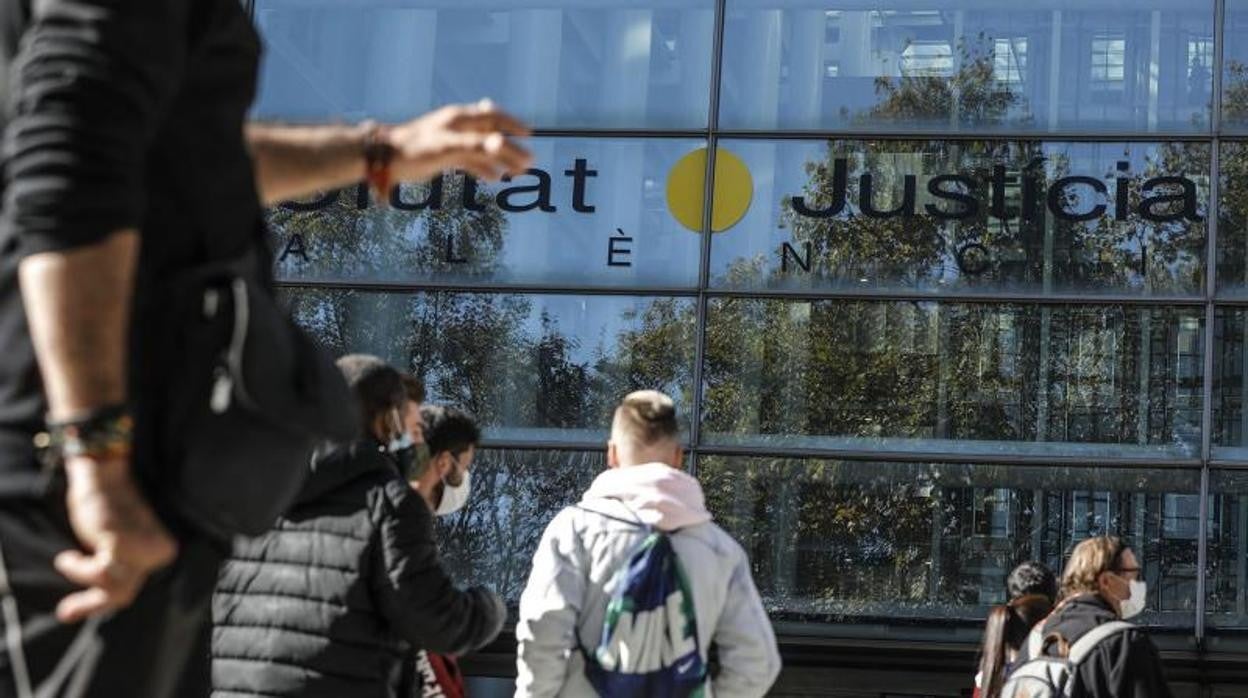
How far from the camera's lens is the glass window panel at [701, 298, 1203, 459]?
1134 cm

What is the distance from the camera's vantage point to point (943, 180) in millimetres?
11703

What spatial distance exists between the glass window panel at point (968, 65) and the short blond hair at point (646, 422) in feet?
20.2

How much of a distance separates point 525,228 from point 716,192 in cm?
116

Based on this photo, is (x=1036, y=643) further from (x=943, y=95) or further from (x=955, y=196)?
(x=943, y=95)

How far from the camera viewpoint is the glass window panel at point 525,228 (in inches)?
466

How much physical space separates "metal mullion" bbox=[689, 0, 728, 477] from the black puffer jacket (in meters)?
6.82

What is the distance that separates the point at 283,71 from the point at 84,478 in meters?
10.6

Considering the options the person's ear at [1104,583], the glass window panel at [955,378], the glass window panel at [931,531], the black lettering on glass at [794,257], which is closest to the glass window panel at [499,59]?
the black lettering on glass at [794,257]

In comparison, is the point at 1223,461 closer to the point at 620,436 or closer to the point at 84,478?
the point at 620,436

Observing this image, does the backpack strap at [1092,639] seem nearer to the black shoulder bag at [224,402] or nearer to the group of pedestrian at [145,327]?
the group of pedestrian at [145,327]

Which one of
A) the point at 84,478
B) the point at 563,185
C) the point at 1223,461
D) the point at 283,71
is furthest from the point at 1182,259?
the point at 84,478

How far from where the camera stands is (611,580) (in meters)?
5.58

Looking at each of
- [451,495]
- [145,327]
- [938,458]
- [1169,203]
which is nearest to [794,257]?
[938,458]

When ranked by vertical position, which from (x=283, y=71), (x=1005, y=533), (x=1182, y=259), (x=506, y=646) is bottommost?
(x=506, y=646)
